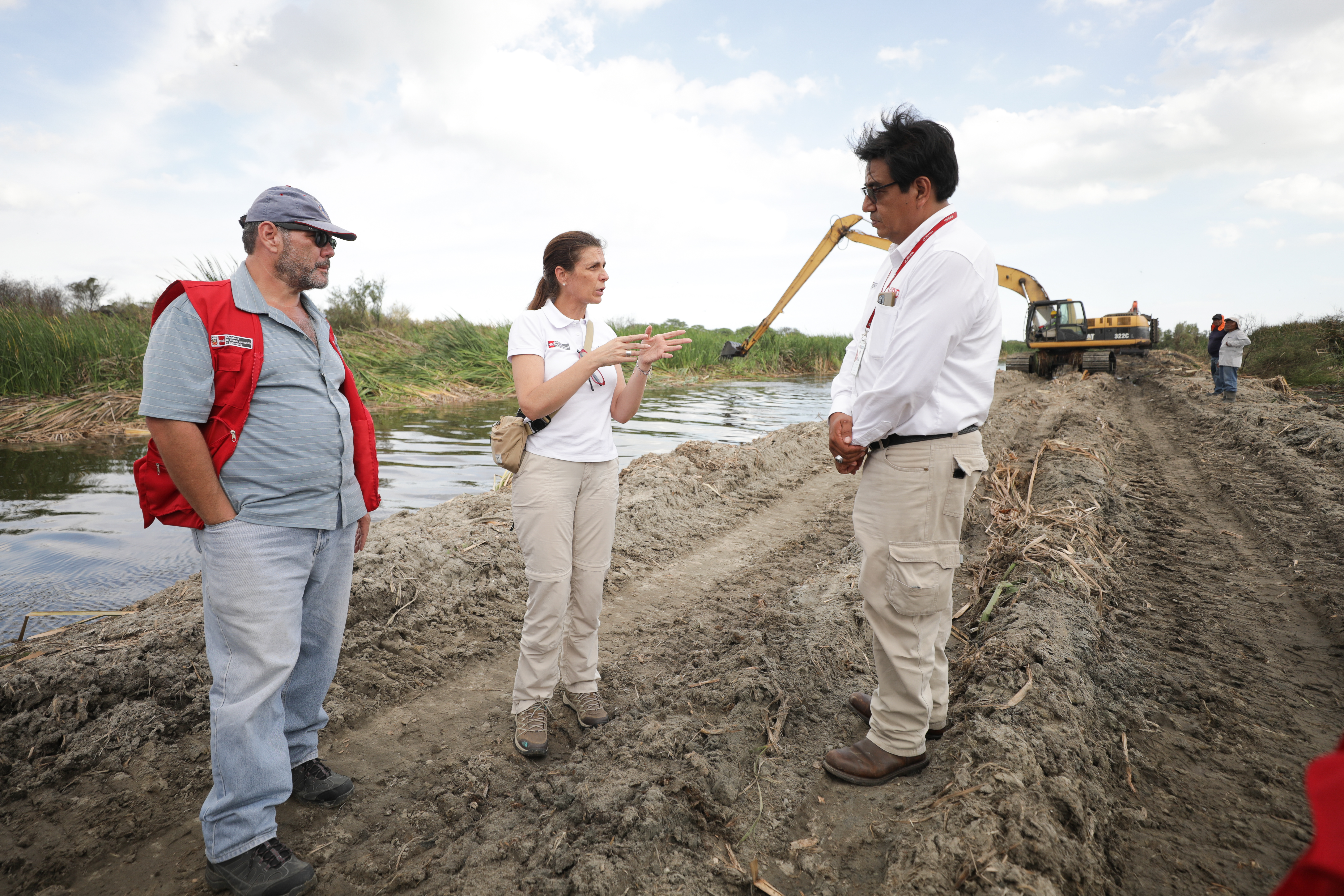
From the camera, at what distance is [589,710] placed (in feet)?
9.74

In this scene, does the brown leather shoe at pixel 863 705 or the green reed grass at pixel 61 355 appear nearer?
the brown leather shoe at pixel 863 705

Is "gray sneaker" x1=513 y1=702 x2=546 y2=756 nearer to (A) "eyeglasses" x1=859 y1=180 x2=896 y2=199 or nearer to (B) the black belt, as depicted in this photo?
(B) the black belt

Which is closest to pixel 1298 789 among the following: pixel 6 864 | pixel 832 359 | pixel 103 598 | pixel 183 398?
pixel 183 398

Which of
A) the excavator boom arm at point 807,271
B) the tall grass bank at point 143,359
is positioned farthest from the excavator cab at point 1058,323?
the tall grass bank at point 143,359

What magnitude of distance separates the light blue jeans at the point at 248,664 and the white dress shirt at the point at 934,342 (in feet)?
6.13

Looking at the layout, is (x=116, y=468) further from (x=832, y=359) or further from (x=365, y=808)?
(x=832, y=359)

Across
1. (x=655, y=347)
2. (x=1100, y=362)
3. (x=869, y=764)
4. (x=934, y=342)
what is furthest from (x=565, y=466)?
(x=1100, y=362)

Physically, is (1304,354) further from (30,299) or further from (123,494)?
(30,299)

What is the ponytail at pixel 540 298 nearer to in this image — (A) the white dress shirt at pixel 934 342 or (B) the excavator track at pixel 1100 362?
(A) the white dress shirt at pixel 934 342

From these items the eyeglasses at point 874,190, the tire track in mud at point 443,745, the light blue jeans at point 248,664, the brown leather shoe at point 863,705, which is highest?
the eyeglasses at point 874,190

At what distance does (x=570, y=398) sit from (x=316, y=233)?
1041mm

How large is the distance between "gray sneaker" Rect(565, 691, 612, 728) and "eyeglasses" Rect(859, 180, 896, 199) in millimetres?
2404

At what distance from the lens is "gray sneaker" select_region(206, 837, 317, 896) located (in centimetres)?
197

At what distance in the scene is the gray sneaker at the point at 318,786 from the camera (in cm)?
242
